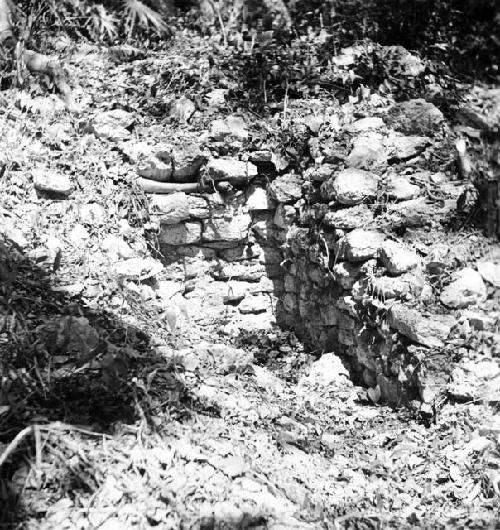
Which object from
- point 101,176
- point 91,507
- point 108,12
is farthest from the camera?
point 108,12

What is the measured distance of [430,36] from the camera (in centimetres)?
505

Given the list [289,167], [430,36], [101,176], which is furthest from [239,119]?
[430,36]

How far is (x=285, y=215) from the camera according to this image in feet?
14.4

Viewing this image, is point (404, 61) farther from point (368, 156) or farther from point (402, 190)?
point (402, 190)

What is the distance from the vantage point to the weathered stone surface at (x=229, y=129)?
4422mm

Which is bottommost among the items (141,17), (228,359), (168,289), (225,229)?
(168,289)

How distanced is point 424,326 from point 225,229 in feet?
5.72

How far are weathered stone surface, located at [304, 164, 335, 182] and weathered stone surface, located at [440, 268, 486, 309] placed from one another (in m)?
1.16

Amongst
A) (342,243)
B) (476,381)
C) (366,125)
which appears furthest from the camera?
(366,125)

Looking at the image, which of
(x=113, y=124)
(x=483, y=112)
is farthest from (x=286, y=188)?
(x=483, y=112)

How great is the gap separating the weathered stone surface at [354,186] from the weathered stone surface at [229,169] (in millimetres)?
709

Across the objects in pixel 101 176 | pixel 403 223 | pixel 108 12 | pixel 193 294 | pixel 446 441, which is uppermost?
pixel 108 12

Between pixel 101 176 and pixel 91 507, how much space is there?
2.56m

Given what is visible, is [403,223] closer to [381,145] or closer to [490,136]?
[381,145]
